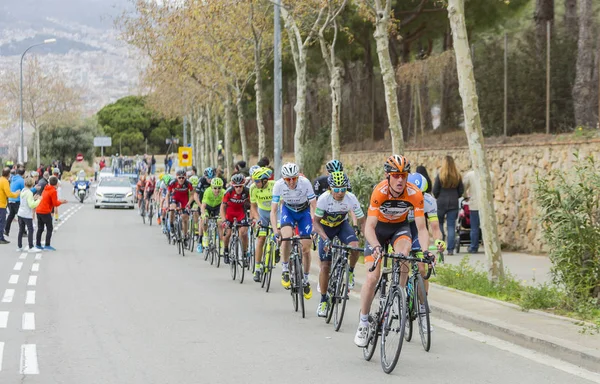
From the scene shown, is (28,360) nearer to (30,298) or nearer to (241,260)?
(30,298)

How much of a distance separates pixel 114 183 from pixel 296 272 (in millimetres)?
35414

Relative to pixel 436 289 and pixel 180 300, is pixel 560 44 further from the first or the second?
pixel 180 300

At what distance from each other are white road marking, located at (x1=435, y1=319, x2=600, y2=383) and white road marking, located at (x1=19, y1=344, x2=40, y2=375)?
4.47m

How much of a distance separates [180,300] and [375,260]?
5.76 metres

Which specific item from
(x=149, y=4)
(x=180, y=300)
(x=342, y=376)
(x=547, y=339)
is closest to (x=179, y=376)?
(x=342, y=376)

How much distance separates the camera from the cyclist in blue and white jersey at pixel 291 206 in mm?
13188

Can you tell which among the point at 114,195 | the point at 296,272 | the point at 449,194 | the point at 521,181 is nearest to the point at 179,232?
the point at 449,194

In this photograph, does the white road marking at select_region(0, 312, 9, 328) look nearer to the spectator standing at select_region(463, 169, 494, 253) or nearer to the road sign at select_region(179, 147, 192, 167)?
the spectator standing at select_region(463, 169, 494, 253)

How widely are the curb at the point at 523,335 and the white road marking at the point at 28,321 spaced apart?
4.78 m

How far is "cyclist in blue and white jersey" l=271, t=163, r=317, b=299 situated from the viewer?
1319 centimetres

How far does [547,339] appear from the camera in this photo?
962 cm

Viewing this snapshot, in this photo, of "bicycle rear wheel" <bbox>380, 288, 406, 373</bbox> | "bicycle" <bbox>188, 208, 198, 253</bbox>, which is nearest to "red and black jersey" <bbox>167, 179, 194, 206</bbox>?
"bicycle" <bbox>188, 208, 198, 253</bbox>

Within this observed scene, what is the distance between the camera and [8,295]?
1478 centimetres

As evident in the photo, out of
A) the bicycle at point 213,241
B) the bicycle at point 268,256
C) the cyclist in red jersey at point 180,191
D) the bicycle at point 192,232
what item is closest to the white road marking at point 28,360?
the bicycle at point 268,256
